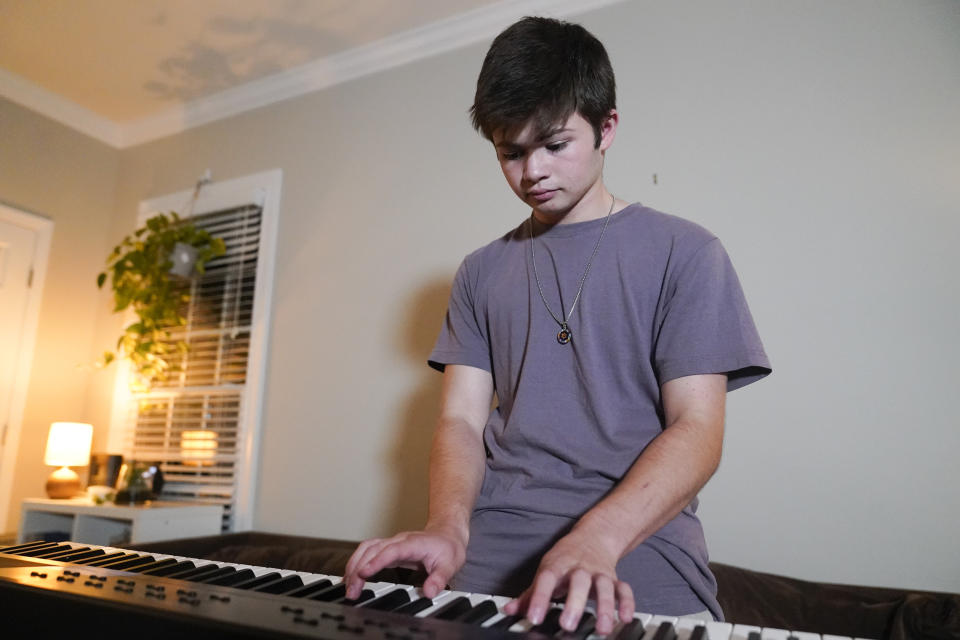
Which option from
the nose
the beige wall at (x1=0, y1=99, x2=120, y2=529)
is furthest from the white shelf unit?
the nose

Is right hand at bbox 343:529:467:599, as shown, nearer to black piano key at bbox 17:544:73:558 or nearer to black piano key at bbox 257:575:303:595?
black piano key at bbox 257:575:303:595

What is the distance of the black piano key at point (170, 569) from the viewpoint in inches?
30.6

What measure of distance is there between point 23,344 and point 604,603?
384 centimetres

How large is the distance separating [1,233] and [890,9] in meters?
4.08

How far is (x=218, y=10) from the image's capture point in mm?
2936

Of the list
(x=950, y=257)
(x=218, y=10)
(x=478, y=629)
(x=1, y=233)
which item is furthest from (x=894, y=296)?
(x=1, y=233)

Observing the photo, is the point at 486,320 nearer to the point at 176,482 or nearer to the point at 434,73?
the point at 434,73

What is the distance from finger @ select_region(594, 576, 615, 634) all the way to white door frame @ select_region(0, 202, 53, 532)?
3.72 meters

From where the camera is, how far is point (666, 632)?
55 centimetres

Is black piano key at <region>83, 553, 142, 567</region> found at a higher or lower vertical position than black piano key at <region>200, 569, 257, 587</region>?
lower

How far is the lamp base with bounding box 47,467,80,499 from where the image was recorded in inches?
119

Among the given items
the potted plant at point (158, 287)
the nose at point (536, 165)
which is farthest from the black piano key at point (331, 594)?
the potted plant at point (158, 287)

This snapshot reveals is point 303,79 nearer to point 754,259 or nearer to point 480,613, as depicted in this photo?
point 754,259

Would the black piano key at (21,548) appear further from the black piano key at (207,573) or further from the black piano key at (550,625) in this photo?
the black piano key at (550,625)
